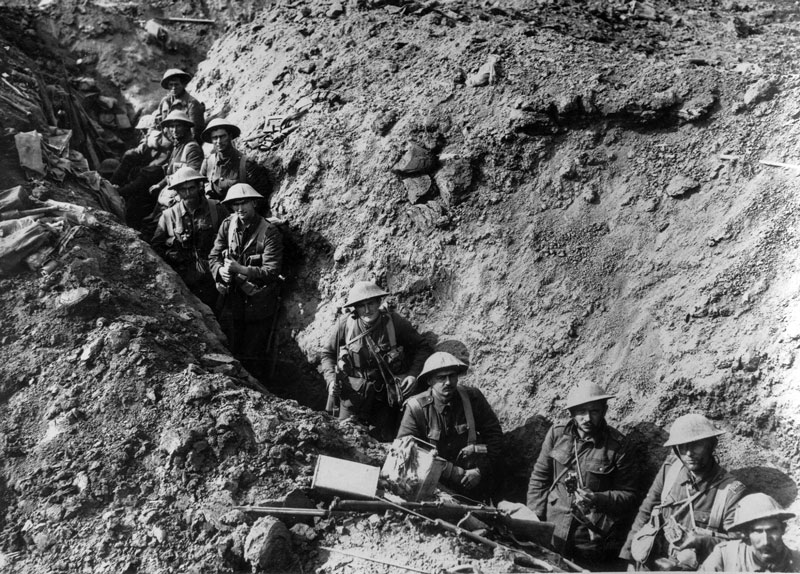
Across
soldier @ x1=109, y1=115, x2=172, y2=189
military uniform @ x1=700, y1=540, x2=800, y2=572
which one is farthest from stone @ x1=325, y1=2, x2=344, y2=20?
military uniform @ x1=700, y1=540, x2=800, y2=572

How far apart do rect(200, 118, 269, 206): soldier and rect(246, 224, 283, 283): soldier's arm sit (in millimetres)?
1208

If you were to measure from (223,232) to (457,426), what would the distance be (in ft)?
11.9

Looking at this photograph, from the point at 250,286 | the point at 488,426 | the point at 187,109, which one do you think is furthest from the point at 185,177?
the point at 488,426

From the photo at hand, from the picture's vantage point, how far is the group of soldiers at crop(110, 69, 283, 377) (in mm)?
8227

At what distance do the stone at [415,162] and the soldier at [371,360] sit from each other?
1.71 metres

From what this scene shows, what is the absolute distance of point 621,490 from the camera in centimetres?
612

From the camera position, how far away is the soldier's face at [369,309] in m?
7.30

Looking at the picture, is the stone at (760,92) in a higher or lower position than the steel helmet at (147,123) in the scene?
higher

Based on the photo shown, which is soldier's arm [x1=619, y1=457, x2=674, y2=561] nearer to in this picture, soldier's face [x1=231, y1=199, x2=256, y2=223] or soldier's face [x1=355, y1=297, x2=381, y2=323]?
soldier's face [x1=355, y1=297, x2=381, y2=323]

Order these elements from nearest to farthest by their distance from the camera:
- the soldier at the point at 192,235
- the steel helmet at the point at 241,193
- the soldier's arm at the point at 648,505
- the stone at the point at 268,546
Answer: the stone at the point at 268,546 < the soldier's arm at the point at 648,505 < the steel helmet at the point at 241,193 < the soldier at the point at 192,235

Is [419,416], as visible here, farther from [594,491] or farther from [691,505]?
[691,505]

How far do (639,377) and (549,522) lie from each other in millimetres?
1570

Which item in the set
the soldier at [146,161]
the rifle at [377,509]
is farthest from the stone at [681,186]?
the soldier at [146,161]

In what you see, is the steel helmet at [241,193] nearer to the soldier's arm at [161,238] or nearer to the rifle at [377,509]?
the soldier's arm at [161,238]
